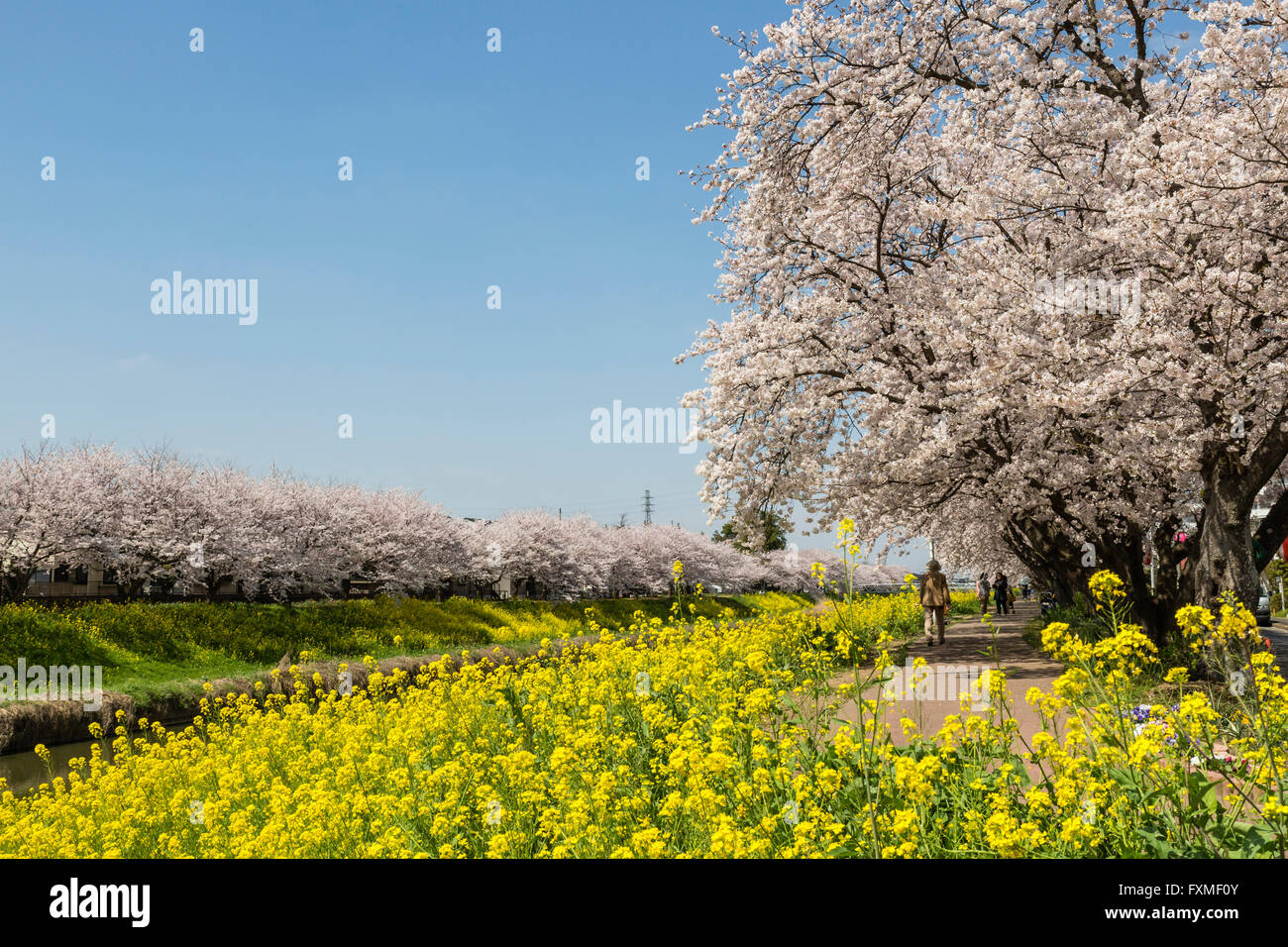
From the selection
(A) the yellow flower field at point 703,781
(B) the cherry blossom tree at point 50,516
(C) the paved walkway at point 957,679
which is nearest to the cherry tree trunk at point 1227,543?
(C) the paved walkway at point 957,679

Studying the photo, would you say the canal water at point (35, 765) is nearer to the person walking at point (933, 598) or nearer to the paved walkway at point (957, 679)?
the paved walkway at point (957, 679)

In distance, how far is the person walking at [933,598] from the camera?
16.9 m

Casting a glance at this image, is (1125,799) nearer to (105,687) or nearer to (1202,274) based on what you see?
(1202,274)

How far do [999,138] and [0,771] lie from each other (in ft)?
53.6

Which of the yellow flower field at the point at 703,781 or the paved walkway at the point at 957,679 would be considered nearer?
the yellow flower field at the point at 703,781

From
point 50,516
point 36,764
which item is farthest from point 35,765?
point 50,516

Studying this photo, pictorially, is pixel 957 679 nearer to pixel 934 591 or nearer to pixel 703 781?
pixel 934 591

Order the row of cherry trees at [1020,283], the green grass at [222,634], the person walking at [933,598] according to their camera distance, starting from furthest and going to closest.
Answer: the green grass at [222,634] < the person walking at [933,598] < the row of cherry trees at [1020,283]

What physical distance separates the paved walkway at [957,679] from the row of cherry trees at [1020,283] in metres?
1.86

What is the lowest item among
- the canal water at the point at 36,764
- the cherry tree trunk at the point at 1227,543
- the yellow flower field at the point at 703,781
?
the canal water at the point at 36,764

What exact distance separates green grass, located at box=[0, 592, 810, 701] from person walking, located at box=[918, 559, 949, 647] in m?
4.42

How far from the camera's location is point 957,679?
10586 mm
